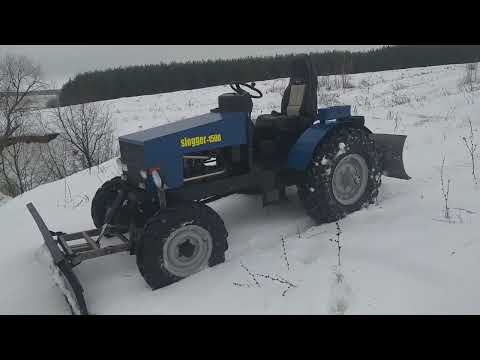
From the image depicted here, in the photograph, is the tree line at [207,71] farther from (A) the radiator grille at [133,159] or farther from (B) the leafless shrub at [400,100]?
(A) the radiator grille at [133,159]

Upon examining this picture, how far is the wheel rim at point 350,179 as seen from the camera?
13.8 feet

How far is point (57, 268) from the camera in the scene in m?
3.27

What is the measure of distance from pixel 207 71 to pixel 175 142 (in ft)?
133

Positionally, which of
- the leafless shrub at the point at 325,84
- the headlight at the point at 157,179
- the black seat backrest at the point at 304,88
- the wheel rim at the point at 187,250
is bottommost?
the wheel rim at the point at 187,250

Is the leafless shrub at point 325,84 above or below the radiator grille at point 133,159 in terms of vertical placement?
above

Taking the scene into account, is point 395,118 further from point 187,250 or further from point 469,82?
point 187,250

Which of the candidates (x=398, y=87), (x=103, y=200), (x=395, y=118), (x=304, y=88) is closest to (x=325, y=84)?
(x=398, y=87)

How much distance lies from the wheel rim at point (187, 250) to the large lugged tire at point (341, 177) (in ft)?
3.89

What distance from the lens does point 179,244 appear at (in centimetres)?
336

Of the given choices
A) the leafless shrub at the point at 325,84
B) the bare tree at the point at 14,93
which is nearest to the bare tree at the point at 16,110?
the bare tree at the point at 14,93

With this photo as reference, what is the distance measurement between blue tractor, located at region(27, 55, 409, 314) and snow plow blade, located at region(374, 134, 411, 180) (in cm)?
1

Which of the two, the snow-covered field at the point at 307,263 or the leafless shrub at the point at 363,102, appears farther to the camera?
the leafless shrub at the point at 363,102

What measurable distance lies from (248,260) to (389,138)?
2.52 meters

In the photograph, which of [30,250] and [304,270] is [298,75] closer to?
[304,270]
